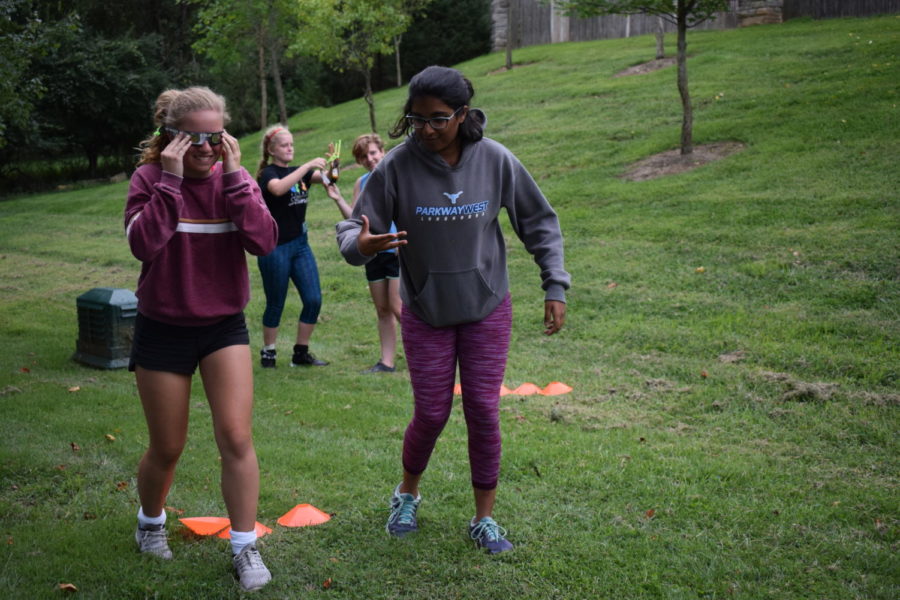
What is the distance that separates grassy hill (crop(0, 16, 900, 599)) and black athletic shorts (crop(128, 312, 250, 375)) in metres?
0.96

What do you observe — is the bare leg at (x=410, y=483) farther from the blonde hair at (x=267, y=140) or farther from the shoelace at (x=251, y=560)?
the blonde hair at (x=267, y=140)

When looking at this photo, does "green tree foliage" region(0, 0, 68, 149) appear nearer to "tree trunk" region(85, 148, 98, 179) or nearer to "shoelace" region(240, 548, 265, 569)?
"shoelace" region(240, 548, 265, 569)

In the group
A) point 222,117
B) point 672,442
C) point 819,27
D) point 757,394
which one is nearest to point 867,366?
point 757,394

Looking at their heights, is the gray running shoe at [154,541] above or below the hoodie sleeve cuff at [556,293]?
below

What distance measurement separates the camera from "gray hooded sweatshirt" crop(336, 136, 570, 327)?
3.79m

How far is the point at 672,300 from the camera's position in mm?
8867

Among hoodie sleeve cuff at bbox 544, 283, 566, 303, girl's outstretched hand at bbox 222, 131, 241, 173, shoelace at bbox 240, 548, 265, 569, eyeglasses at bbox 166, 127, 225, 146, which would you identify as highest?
eyeglasses at bbox 166, 127, 225, 146

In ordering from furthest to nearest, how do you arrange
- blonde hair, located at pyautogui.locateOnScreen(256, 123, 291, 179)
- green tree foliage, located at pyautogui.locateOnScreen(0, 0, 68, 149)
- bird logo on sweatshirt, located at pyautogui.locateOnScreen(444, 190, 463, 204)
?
green tree foliage, located at pyautogui.locateOnScreen(0, 0, 68, 149)
blonde hair, located at pyautogui.locateOnScreen(256, 123, 291, 179)
bird logo on sweatshirt, located at pyautogui.locateOnScreen(444, 190, 463, 204)

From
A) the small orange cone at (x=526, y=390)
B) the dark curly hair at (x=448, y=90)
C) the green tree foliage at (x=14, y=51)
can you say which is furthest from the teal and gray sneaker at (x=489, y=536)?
the green tree foliage at (x=14, y=51)

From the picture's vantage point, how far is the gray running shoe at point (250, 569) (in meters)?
3.63

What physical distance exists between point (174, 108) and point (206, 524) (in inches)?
81.8

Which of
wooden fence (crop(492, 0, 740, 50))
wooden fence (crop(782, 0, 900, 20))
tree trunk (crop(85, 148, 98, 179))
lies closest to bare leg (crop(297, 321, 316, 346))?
wooden fence (crop(782, 0, 900, 20))

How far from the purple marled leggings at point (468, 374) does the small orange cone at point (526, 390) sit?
267 cm

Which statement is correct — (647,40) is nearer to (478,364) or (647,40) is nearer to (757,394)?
(757,394)
